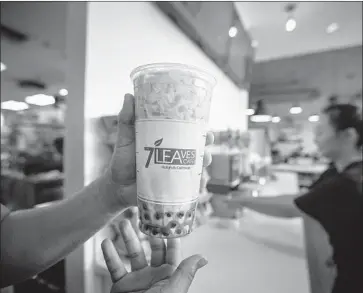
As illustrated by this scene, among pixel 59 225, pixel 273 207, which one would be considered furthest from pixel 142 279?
pixel 273 207

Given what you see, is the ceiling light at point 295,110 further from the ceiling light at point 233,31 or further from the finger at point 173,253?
the finger at point 173,253

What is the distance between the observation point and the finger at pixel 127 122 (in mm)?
434

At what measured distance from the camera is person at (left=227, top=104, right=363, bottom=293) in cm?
64

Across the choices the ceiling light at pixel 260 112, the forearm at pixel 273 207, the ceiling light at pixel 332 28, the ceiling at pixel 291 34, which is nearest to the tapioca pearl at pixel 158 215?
the forearm at pixel 273 207

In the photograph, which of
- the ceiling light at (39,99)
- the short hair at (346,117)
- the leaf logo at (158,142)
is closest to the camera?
the leaf logo at (158,142)

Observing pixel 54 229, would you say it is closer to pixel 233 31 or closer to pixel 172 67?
pixel 172 67

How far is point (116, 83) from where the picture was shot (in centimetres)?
79

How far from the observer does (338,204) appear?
2.80 feet

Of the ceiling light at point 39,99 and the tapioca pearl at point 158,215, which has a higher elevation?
the ceiling light at point 39,99

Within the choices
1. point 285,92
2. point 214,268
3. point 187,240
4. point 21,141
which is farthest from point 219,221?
point 21,141

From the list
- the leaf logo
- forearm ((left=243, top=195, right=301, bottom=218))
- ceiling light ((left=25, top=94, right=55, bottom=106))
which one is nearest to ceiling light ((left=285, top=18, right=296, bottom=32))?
forearm ((left=243, top=195, right=301, bottom=218))

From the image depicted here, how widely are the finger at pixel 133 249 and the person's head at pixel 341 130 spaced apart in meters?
1.13

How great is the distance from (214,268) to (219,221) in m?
0.45

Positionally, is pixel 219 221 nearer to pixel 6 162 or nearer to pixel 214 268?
pixel 214 268
